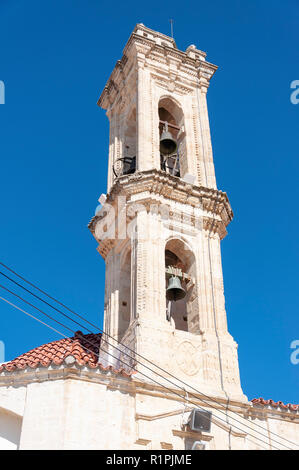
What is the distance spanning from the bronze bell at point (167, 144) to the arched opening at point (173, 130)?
0.22 feet

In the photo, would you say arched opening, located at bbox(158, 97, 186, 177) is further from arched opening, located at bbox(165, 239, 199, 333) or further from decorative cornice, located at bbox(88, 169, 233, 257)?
arched opening, located at bbox(165, 239, 199, 333)

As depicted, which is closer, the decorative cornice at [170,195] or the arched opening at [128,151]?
the decorative cornice at [170,195]

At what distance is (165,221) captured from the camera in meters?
16.7

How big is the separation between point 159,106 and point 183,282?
7.22m

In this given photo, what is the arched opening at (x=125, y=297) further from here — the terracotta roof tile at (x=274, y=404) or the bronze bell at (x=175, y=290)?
the terracotta roof tile at (x=274, y=404)

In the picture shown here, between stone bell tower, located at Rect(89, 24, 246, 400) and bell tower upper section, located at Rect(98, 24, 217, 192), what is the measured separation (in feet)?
0.12

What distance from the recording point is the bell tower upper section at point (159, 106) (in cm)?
1914

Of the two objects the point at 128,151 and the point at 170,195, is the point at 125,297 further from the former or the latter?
the point at 128,151

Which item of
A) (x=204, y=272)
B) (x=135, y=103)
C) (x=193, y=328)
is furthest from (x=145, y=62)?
(x=193, y=328)

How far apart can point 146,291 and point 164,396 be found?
2825 mm

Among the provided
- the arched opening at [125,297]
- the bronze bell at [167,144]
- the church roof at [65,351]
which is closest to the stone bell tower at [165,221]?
the arched opening at [125,297]

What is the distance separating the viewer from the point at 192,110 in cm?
2083

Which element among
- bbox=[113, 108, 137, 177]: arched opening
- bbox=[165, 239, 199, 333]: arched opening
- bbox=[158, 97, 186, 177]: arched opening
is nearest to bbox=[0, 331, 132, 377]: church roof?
bbox=[165, 239, 199, 333]: arched opening

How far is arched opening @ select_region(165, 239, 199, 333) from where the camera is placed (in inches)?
626
